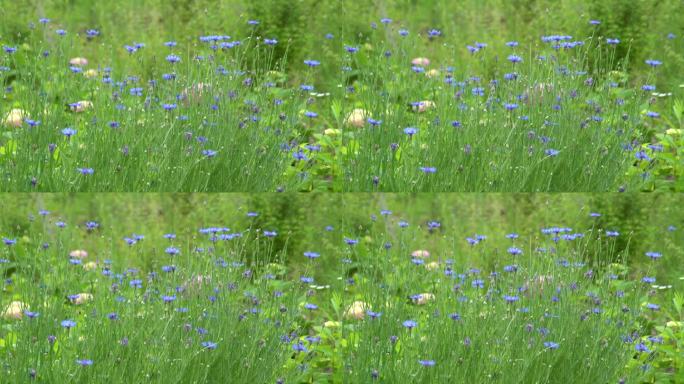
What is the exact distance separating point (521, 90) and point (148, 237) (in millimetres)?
2543

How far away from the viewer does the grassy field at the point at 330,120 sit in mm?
6473

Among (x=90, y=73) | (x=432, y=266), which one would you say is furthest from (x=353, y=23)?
(x=432, y=266)

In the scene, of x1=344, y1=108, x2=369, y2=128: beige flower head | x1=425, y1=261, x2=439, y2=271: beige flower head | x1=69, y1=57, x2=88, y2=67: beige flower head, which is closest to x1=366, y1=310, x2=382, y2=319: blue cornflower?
x1=425, y1=261, x2=439, y2=271: beige flower head

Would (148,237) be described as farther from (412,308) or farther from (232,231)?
(412,308)

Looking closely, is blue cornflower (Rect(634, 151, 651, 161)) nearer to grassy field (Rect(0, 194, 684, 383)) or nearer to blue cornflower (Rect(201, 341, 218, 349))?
grassy field (Rect(0, 194, 684, 383))

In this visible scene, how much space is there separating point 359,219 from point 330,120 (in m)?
0.79

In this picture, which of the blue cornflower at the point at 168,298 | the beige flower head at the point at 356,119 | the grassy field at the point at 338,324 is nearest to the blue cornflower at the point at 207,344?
the grassy field at the point at 338,324

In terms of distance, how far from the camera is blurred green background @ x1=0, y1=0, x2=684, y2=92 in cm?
792

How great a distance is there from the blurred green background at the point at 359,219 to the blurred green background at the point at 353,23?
102cm

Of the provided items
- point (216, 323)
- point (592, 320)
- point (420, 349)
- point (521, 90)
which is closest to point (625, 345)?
point (592, 320)

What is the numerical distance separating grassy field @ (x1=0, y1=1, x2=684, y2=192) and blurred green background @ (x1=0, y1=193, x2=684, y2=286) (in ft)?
0.83

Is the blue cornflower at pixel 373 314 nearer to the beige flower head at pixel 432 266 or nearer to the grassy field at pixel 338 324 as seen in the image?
the grassy field at pixel 338 324

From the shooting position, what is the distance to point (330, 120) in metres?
7.67

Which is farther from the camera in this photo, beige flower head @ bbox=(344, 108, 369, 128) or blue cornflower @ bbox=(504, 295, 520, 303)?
beige flower head @ bbox=(344, 108, 369, 128)
